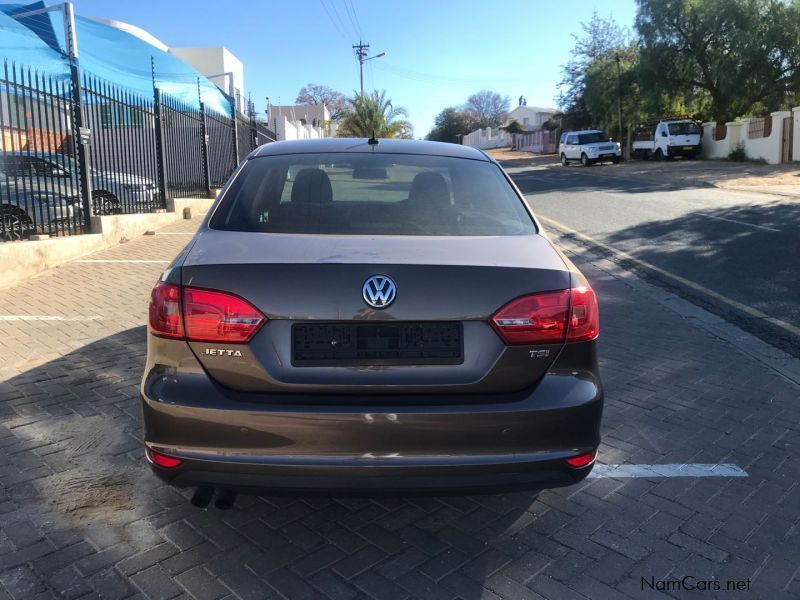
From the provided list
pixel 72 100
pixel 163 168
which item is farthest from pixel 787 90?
pixel 72 100

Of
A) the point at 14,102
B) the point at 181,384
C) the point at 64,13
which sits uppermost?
the point at 64,13

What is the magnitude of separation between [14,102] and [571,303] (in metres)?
7.94

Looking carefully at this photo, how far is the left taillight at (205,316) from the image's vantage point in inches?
97.7

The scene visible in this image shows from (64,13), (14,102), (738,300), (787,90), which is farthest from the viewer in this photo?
(787,90)

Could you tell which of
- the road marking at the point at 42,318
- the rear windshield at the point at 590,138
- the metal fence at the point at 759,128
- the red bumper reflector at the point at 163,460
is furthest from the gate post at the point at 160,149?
the rear windshield at the point at 590,138

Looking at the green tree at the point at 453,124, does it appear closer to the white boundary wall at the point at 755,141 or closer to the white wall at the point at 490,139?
the white wall at the point at 490,139

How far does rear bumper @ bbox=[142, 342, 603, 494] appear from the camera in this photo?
2428 mm

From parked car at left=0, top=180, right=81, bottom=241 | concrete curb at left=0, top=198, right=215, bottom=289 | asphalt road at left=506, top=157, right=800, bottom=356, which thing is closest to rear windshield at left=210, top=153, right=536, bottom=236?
asphalt road at left=506, top=157, right=800, bottom=356

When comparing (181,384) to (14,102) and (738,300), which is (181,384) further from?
(14,102)

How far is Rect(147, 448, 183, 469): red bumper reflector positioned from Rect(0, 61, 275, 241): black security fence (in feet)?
21.9

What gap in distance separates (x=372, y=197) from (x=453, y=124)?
375ft

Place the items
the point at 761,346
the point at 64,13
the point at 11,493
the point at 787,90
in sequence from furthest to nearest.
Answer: the point at 787,90 → the point at 64,13 → the point at 761,346 → the point at 11,493

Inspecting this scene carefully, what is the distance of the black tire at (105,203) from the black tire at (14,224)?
5.62 feet

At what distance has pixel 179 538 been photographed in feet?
9.50
